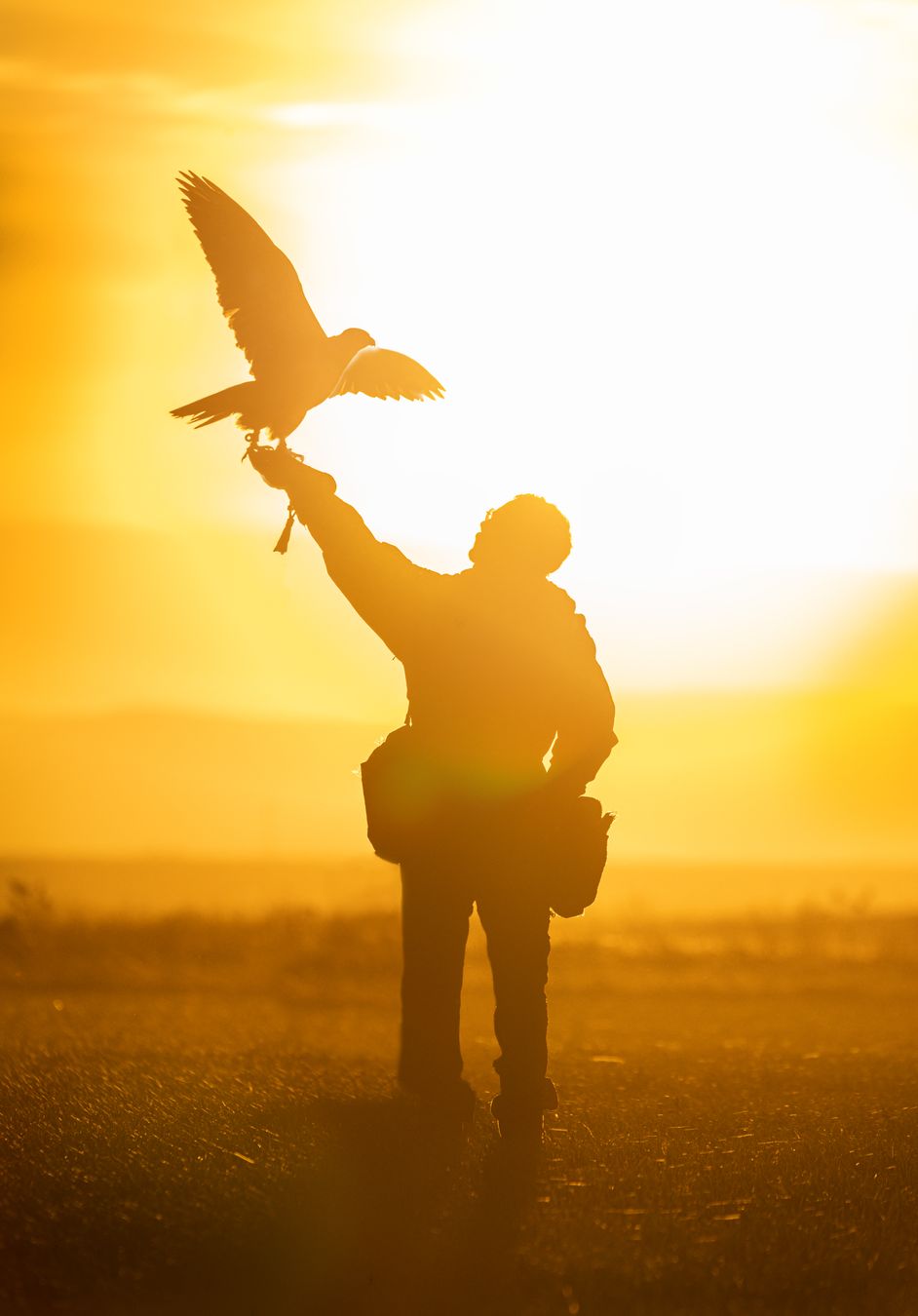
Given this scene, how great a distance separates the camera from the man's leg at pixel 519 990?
6934 mm

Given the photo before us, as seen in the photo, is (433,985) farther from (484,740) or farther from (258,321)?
(258,321)

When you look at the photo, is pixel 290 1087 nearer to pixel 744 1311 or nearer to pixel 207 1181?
pixel 207 1181

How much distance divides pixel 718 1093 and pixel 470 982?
766 cm

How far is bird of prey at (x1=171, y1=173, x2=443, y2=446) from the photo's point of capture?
818 cm

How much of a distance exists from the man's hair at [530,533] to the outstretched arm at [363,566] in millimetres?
293

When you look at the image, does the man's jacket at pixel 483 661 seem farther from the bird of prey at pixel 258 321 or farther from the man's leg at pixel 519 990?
the bird of prey at pixel 258 321

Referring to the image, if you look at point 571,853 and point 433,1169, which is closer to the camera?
point 433,1169

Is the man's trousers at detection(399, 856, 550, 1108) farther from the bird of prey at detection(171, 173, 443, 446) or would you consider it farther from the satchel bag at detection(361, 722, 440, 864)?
the bird of prey at detection(171, 173, 443, 446)

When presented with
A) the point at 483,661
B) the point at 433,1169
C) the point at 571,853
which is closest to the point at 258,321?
the point at 483,661

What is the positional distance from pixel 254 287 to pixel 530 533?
1.72 metres

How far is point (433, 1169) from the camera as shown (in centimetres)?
609

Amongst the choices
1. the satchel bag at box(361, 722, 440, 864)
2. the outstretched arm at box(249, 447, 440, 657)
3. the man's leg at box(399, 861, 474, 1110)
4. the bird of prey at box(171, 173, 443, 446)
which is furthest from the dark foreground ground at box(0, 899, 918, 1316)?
the bird of prey at box(171, 173, 443, 446)

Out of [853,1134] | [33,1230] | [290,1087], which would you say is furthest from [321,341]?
→ [33,1230]

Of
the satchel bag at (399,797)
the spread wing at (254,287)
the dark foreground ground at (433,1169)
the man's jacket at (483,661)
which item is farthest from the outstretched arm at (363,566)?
the dark foreground ground at (433,1169)
